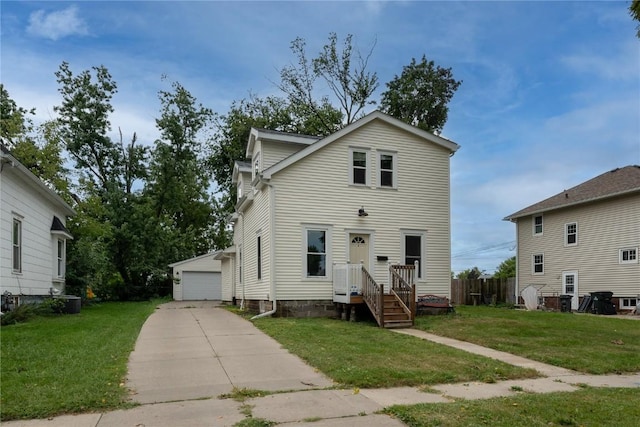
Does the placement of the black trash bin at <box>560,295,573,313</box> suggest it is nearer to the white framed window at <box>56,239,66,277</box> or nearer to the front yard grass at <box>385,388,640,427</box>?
the front yard grass at <box>385,388,640,427</box>

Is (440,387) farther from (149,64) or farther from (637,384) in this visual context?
(149,64)

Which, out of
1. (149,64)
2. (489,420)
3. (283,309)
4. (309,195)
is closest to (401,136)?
(309,195)

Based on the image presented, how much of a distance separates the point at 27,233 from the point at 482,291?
76.6 ft

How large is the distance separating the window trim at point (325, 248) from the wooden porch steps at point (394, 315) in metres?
2.48

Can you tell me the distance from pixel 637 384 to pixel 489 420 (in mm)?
3686

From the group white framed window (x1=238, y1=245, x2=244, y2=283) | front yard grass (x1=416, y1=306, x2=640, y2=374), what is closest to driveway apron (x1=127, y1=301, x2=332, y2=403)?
front yard grass (x1=416, y1=306, x2=640, y2=374)

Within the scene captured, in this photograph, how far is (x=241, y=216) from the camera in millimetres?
20953

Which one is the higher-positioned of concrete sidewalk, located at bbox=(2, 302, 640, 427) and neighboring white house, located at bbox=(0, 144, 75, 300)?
neighboring white house, located at bbox=(0, 144, 75, 300)

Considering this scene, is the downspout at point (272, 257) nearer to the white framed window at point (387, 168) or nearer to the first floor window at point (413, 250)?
the white framed window at point (387, 168)

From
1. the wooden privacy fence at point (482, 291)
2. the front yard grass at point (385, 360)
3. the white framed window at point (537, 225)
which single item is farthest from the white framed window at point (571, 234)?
the front yard grass at point (385, 360)

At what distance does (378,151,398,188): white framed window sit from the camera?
55.8 feet

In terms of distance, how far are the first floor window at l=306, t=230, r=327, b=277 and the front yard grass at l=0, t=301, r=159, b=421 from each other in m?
6.03

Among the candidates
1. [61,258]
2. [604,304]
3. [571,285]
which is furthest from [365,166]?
[571,285]

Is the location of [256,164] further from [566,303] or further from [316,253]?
[566,303]
